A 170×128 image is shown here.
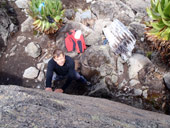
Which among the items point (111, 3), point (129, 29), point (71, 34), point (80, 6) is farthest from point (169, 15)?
point (80, 6)

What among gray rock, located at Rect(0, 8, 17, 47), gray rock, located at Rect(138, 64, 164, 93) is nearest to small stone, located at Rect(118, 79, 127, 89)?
gray rock, located at Rect(138, 64, 164, 93)

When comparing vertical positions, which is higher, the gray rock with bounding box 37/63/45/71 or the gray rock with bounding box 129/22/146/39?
the gray rock with bounding box 129/22/146/39

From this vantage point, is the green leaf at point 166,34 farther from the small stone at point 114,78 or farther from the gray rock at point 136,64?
the small stone at point 114,78

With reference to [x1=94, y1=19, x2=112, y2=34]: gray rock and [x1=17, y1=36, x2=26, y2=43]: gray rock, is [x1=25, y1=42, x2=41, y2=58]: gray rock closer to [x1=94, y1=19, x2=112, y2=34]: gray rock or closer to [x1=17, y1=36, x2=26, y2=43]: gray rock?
[x1=17, y1=36, x2=26, y2=43]: gray rock

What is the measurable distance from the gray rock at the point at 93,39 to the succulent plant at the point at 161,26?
156 centimetres

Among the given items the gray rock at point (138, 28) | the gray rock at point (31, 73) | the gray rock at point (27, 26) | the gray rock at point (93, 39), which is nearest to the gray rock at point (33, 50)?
the gray rock at point (31, 73)

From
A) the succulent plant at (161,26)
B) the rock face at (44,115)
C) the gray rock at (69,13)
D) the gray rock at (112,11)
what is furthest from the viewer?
the gray rock at (69,13)

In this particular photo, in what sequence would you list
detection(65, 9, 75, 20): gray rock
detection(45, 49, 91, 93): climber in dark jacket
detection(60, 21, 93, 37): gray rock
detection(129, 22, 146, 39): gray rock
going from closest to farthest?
detection(45, 49, 91, 93): climber in dark jacket
detection(60, 21, 93, 37): gray rock
detection(129, 22, 146, 39): gray rock
detection(65, 9, 75, 20): gray rock

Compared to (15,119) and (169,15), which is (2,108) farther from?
(169,15)

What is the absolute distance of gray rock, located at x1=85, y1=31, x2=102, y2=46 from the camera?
188 inches

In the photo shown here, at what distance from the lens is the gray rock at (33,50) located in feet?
15.2

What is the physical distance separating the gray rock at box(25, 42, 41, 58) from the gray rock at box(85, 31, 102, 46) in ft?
5.33

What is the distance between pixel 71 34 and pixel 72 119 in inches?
149

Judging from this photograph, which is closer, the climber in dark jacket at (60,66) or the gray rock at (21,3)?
the climber in dark jacket at (60,66)
